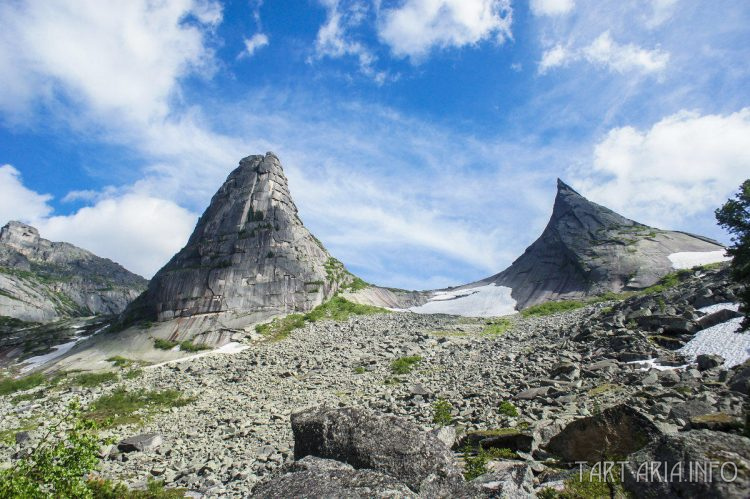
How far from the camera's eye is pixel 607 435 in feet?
35.5

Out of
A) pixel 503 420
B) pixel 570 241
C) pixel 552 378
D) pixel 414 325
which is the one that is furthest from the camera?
pixel 570 241

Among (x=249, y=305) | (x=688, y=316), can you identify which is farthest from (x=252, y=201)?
(x=688, y=316)

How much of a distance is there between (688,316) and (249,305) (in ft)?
162

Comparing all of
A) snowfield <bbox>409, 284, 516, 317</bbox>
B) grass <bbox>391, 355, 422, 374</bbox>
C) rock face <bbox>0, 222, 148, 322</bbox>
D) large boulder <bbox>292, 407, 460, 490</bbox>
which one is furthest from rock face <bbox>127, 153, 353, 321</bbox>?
→ rock face <bbox>0, 222, 148, 322</bbox>

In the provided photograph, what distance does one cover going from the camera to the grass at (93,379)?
3691 centimetres

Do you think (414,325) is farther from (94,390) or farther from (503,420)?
(503,420)

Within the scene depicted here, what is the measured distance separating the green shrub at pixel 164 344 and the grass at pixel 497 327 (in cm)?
3602

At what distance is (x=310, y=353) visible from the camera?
40.8 m

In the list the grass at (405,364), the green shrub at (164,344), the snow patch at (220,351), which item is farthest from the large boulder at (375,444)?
the green shrub at (164,344)

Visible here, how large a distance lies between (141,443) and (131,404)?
36.4ft

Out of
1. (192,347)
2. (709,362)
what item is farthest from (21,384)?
(709,362)

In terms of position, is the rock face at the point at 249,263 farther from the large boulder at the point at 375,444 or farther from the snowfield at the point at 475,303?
the large boulder at the point at 375,444

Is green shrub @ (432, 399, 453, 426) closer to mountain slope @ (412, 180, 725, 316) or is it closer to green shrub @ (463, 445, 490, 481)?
green shrub @ (463, 445, 490, 481)

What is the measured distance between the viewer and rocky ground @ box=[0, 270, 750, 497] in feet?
46.8
